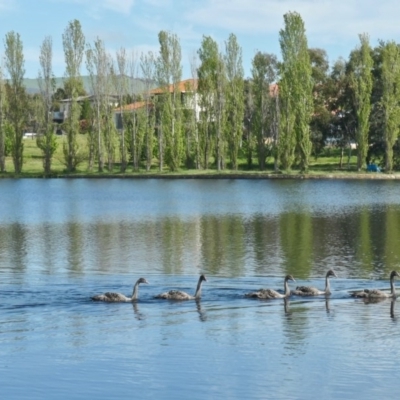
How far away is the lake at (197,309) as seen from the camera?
58.0 feet

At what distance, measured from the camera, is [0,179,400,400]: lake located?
17688 mm

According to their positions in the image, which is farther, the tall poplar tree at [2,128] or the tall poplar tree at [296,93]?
the tall poplar tree at [2,128]

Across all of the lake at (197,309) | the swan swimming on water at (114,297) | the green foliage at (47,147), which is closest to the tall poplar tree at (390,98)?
the green foliage at (47,147)

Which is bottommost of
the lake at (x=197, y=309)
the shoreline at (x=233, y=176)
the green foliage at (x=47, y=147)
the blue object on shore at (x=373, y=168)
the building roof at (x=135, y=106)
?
the lake at (x=197, y=309)

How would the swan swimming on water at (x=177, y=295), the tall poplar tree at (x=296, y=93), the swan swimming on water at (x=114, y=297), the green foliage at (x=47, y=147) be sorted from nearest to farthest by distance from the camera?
the swan swimming on water at (x=114, y=297) → the swan swimming on water at (x=177, y=295) → the tall poplar tree at (x=296, y=93) → the green foliage at (x=47, y=147)

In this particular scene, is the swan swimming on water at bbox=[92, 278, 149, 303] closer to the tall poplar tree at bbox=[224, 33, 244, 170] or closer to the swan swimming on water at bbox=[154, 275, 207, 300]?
the swan swimming on water at bbox=[154, 275, 207, 300]

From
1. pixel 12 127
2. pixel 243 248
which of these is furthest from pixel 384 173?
pixel 243 248

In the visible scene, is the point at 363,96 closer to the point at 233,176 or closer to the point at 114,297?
the point at 233,176

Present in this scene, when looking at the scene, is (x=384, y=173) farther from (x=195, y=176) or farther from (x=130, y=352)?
(x=130, y=352)

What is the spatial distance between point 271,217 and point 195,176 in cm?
3980

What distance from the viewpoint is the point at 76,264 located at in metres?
32.4

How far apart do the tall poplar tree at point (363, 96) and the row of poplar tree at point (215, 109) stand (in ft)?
0.30

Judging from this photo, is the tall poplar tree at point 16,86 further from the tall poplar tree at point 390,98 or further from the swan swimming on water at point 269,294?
the swan swimming on water at point 269,294

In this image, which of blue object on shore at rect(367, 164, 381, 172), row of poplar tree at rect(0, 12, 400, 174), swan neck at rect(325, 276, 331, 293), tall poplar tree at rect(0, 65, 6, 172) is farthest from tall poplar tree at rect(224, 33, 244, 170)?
swan neck at rect(325, 276, 331, 293)
